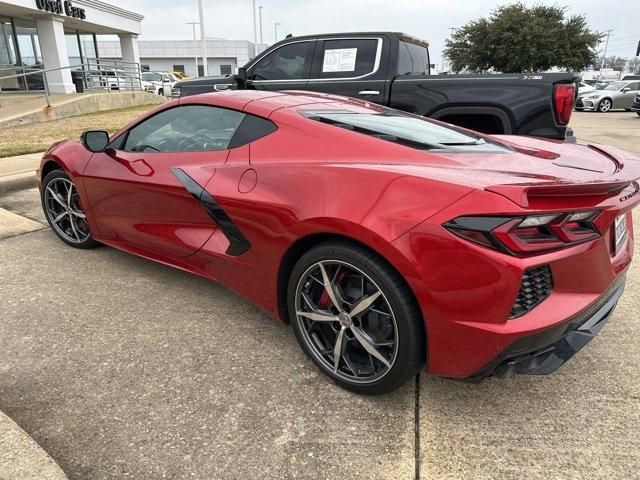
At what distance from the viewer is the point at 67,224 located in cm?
426

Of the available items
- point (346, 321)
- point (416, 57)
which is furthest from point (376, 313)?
point (416, 57)

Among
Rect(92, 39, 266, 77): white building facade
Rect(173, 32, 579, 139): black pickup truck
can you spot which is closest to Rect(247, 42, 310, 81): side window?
Rect(173, 32, 579, 139): black pickup truck

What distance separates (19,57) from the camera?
781 inches

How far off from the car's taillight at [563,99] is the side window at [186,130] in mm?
3451

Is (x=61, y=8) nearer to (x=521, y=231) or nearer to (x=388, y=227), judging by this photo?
(x=388, y=227)

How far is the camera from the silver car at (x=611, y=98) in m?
23.7

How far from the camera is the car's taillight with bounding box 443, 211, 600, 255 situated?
1800mm

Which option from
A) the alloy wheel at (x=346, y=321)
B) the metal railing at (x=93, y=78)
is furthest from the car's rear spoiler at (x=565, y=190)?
the metal railing at (x=93, y=78)

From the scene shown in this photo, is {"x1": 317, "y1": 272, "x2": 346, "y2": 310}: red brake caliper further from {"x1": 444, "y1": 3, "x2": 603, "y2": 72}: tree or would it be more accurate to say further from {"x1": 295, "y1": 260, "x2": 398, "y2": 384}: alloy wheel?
{"x1": 444, "y1": 3, "x2": 603, "y2": 72}: tree

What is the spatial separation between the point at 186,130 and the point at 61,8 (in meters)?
19.2

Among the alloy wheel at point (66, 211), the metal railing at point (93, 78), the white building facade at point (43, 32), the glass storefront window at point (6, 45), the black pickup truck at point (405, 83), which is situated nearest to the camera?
the alloy wheel at point (66, 211)

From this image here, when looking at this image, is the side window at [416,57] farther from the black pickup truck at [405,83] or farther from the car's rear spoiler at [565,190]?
the car's rear spoiler at [565,190]

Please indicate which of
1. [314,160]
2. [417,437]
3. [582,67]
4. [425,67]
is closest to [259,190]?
[314,160]

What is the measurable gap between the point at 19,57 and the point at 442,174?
22991mm
